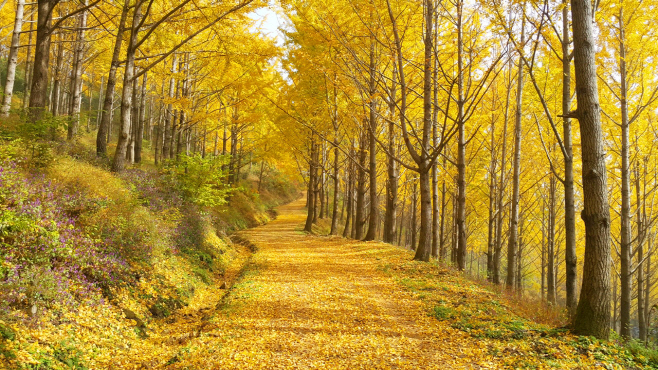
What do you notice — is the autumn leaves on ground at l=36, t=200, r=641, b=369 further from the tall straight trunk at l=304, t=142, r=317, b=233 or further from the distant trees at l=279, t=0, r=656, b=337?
the tall straight trunk at l=304, t=142, r=317, b=233

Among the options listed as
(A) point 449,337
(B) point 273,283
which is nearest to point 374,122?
(B) point 273,283

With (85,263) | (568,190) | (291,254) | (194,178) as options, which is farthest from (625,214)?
(194,178)

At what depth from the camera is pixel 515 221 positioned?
35.9ft

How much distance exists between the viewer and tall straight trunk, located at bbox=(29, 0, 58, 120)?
8.80 meters

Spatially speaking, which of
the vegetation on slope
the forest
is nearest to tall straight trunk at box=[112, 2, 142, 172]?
the forest

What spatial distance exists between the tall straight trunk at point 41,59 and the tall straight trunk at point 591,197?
10.9 m

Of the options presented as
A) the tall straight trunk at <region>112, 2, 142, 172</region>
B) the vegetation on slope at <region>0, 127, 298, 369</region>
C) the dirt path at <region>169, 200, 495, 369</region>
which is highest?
the tall straight trunk at <region>112, 2, 142, 172</region>

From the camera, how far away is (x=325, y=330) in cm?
508

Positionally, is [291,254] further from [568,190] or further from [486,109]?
[486,109]

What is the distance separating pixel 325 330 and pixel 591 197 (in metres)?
3.91

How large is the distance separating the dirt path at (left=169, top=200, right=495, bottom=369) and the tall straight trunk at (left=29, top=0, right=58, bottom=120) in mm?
6754

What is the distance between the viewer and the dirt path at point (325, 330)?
4098 mm

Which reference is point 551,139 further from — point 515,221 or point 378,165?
point 378,165

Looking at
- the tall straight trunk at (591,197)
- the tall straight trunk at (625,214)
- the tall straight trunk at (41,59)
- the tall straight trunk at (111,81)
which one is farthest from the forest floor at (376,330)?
the tall straight trunk at (41,59)
